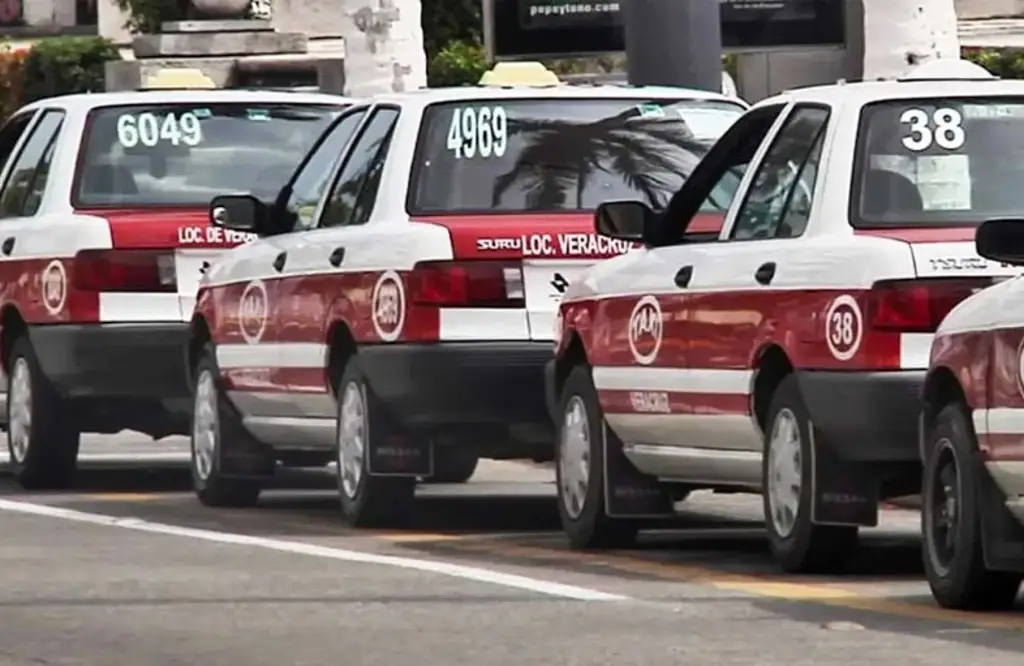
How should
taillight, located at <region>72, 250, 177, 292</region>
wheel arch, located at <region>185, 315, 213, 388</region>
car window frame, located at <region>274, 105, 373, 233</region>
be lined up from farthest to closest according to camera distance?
taillight, located at <region>72, 250, 177, 292</region>, wheel arch, located at <region>185, 315, 213, 388</region>, car window frame, located at <region>274, 105, 373, 233</region>

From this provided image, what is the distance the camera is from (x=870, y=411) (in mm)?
11133

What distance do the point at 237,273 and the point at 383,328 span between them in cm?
198

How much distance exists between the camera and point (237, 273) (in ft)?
51.3

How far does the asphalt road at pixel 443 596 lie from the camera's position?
32.1 ft

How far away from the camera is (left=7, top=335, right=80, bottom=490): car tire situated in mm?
16797

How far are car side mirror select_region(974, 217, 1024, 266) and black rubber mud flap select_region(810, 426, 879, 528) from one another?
140cm

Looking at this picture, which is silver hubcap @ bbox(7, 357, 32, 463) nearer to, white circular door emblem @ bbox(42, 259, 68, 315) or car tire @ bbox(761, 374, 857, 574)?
white circular door emblem @ bbox(42, 259, 68, 315)

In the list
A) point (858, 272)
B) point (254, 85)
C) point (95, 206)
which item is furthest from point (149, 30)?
point (858, 272)

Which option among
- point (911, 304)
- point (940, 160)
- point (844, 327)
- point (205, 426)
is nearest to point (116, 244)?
point (205, 426)

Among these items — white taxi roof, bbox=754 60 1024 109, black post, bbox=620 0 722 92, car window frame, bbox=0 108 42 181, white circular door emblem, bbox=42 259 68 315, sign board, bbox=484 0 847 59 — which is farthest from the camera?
sign board, bbox=484 0 847 59

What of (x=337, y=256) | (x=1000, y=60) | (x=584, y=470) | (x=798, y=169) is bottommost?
(x=1000, y=60)

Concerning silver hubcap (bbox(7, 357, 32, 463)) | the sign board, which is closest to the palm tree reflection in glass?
silver hubcap (bbox(7, 357, 32, 463))

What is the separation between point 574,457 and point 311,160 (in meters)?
2.96

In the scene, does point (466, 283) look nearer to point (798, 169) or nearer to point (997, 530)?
point (798, 169)
